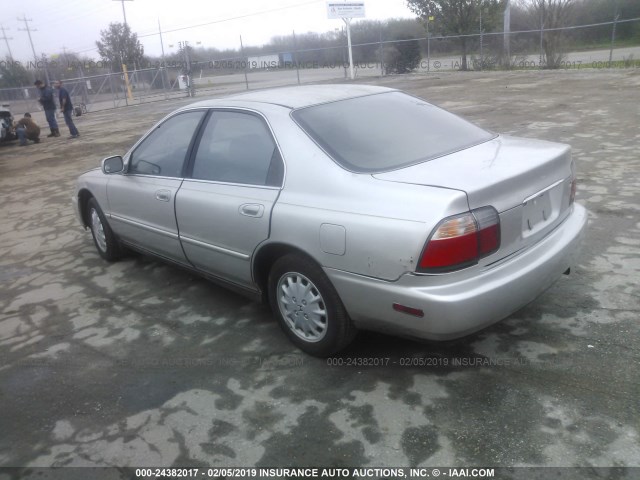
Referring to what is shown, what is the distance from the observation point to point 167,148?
4.41 metres

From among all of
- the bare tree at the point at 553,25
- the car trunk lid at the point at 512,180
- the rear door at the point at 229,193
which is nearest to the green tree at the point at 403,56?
the bare tree at the point at 553,25

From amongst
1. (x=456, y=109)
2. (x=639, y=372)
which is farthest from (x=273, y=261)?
(x=456, y=109)

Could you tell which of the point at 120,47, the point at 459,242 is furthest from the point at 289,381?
the point at 120,47

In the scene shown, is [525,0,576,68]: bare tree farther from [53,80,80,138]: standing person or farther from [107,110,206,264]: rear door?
[107,110,206,264]: rear door

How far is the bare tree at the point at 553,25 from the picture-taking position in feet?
70.0

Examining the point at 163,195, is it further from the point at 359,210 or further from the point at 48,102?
the point at 48,102

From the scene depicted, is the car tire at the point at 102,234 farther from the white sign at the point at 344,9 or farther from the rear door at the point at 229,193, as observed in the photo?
the white sign at the point at 344,9

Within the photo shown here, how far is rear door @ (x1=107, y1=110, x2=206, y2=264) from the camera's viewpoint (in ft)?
13.7

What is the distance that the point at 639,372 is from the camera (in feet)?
9.54

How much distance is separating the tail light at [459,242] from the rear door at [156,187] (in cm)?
221

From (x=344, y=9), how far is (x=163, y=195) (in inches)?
1016

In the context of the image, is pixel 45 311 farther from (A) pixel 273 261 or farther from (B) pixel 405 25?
(B) pixel 405 25

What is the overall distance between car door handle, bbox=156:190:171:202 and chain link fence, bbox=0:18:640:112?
1955 centimetres

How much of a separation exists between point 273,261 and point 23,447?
1660mm
